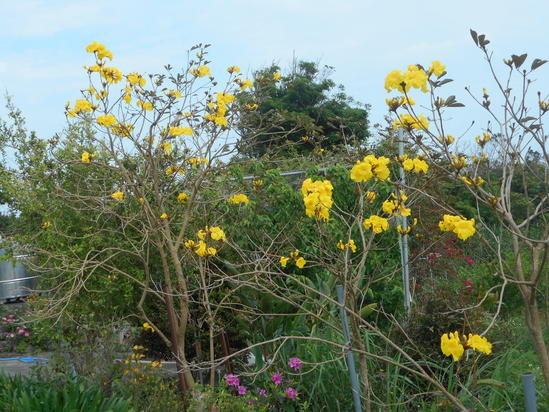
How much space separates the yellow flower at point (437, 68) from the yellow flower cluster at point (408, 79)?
0.03 metres

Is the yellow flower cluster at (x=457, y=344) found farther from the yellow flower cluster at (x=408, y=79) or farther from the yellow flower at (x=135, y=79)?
the yellow flower at (x=135, y=79)

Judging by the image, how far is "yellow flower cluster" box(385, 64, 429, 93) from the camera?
248 cm

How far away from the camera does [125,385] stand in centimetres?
493

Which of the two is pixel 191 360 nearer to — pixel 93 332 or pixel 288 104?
pixel 93 332

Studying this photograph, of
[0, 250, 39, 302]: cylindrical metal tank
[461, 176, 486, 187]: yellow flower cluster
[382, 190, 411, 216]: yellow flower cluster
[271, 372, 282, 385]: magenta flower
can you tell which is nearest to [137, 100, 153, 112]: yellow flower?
[271, 372, 282, 385]: magenta flower

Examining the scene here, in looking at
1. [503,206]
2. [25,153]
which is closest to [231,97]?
[503,206]

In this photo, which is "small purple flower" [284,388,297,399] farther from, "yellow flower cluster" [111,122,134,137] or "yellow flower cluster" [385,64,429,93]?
"yellow flower cluster" [385,64,429,93]

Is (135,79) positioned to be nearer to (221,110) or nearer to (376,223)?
(221,110)

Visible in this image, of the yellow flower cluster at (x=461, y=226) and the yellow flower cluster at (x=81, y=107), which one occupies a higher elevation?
the yellow flower cluster at (x=81, y=107)

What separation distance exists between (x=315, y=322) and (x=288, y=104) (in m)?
13.5

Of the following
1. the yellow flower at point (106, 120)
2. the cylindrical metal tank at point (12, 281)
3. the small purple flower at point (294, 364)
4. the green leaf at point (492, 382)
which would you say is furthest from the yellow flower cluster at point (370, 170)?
Result: the cylindrical metal tank at point (12, 281)

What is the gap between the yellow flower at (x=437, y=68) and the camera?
8.18ft

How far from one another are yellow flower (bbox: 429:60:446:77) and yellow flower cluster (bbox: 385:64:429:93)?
0.11 ft

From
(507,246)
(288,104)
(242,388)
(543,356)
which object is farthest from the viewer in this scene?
(288,104)
